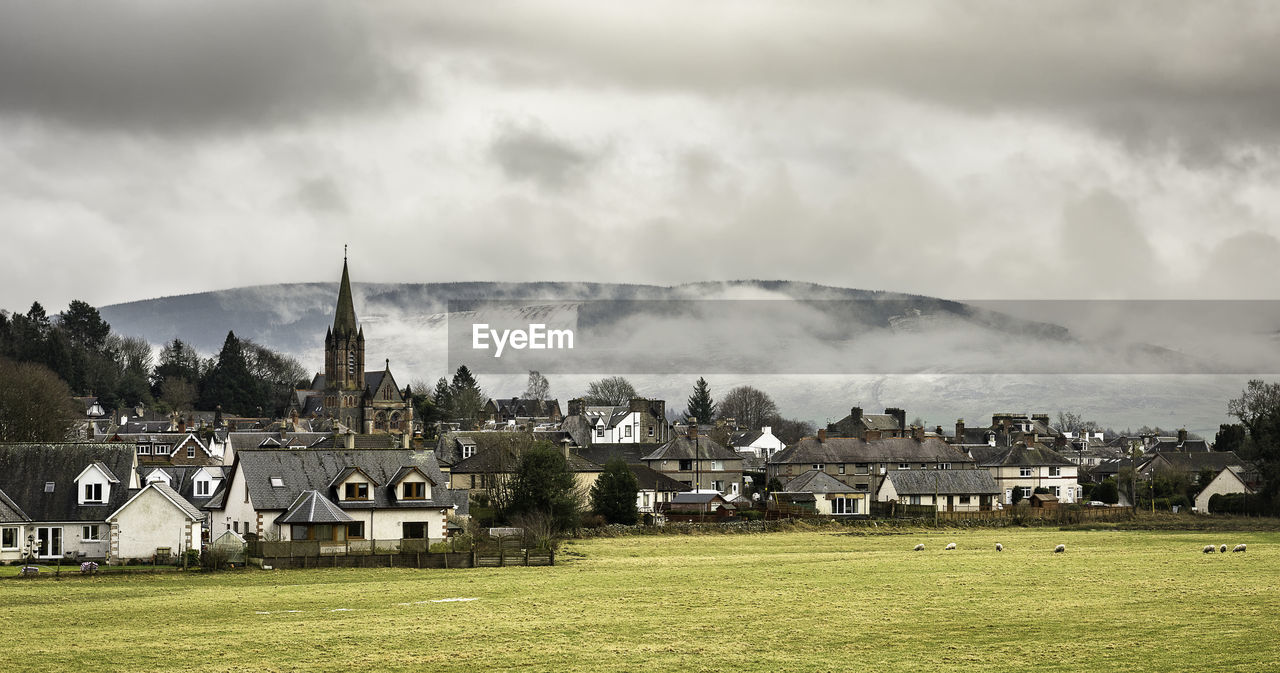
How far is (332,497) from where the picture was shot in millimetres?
61094

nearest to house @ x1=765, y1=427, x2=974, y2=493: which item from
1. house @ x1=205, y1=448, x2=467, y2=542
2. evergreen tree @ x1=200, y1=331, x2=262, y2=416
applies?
house @ x1=205, y1=448, x2=467, y2=542

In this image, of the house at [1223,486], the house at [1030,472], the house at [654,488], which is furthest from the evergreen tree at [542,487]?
the house at [1223,486]

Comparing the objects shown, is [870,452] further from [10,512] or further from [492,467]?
[10,512]

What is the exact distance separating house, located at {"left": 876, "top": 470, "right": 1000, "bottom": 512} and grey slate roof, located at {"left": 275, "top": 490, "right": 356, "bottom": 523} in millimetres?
54739

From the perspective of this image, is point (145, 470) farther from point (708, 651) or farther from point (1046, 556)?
point (708, 651)

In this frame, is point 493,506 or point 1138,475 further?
point 1138,475

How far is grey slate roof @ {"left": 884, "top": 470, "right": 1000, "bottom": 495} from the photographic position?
341 ft

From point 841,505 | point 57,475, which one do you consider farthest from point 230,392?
point 57,475

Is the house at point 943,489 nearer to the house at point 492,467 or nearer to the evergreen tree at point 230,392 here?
the house at point 492,467

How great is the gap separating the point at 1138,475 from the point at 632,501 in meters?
68.7

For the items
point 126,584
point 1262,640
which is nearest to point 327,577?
point 126,584

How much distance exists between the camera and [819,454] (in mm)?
116812

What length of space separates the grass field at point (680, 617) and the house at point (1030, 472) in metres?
68.1

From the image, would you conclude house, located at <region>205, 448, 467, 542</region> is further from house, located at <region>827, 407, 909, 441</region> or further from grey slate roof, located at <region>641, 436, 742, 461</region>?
house, located at <region>827, 407, 909, 441</region>
